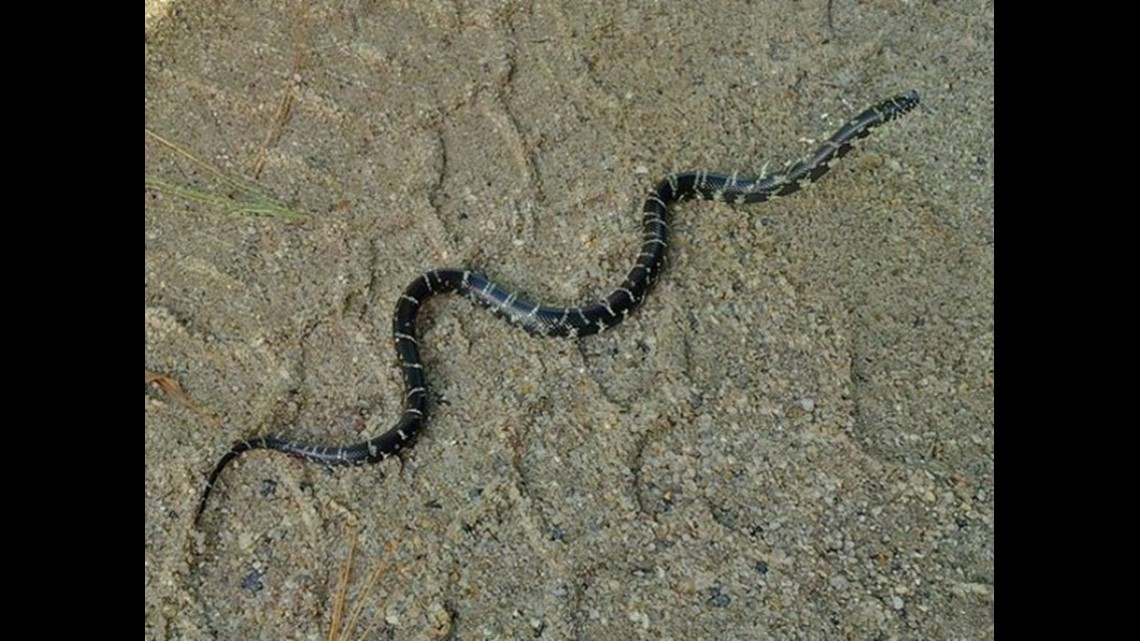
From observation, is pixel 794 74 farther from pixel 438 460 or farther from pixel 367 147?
pixel 438 460

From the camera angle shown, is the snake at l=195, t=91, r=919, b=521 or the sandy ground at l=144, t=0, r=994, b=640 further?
the snake at l=195, t=91, r=919, b=521

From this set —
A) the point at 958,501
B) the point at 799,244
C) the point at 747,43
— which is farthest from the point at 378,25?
the point at 958,501

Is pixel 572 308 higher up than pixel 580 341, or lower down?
higher up

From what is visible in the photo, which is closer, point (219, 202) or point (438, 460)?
point (438, 460)

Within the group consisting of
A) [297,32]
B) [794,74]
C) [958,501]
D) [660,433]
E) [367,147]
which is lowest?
[958,501]
